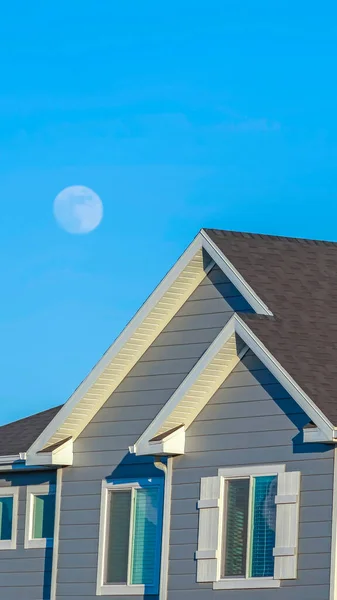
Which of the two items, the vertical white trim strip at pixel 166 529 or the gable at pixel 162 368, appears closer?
the vertical white trim strip at pixel 166 529

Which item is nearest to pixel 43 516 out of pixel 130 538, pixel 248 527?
pixel 130 538

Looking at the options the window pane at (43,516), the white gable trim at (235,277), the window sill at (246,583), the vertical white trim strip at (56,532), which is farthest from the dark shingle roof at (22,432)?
the window sill at (246,583)

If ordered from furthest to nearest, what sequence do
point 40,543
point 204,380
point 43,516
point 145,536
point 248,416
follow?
1. point 43,516
2. point 40,543
3. point 145,536
4. point 204,380
5. point 248,416

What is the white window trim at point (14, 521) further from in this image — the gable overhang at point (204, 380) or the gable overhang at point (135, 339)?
the gable overhang at point (204, 380)

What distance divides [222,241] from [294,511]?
16.2ft

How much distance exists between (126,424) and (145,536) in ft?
6.39

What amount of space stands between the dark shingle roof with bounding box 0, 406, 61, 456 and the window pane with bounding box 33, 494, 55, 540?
3.36ft

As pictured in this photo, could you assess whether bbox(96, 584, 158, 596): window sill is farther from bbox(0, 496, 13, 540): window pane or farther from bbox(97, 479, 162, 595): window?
bbox(0, 496, 13, 540): window pane

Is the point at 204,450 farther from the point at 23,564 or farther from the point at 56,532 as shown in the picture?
the point at 23,564

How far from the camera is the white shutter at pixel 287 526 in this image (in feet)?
70.6

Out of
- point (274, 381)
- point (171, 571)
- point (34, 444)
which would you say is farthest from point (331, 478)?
point (34, 444)

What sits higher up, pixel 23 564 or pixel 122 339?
pixel 122 339

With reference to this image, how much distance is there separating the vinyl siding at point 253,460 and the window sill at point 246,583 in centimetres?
9

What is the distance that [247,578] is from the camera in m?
22.2
